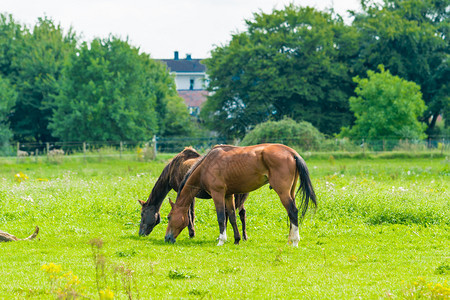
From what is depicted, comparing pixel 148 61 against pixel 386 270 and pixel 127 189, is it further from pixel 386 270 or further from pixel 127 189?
pixel 386 270

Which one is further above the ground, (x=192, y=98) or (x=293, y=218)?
(x=192, y=98)

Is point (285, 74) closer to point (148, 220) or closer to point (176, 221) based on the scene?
point (148, 220)

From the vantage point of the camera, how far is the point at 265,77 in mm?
47375

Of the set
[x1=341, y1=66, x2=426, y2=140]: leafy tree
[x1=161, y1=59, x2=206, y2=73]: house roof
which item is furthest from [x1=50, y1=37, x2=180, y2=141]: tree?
[x1=161, y1=59, x2=206, y2=73]: house roof

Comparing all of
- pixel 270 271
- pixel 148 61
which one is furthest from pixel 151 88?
pixel 270 271

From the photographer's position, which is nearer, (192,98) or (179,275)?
(179,275)

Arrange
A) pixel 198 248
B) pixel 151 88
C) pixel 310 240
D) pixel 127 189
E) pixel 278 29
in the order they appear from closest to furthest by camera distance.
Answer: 1. pixel 198 248
2. pixel 310 240
3. pixel 127 189
4. pixel 278 29
5. pixel 151 88

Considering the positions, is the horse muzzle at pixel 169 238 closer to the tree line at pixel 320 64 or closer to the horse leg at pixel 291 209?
the horse leg at pixel 291 209

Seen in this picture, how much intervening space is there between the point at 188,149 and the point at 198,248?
9.44 ft

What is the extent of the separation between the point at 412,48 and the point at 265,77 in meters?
11.7

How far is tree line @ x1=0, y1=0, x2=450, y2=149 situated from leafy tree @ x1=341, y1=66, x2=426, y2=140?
16 centimetres

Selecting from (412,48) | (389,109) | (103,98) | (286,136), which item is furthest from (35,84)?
(412,48)

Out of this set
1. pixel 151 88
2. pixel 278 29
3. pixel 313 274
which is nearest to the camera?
pixel 313 274

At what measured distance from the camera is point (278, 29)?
4984cm
